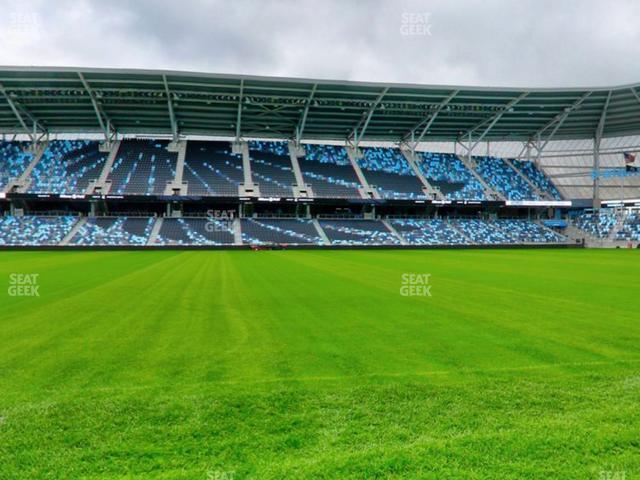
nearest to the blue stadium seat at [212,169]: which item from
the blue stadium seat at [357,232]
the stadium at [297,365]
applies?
the stadium at [297,365]

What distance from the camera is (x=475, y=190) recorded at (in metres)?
59.3

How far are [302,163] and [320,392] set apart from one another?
54.8 metres

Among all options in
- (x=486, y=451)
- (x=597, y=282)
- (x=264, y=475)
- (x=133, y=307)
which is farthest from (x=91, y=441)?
(x=597, y=282)

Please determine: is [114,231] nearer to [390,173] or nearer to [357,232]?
[357,232]

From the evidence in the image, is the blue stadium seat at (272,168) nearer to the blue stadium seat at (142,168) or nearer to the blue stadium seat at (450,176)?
the blue stadium seat at (142,168)

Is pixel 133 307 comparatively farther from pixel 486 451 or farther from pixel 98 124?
pixel 98 124

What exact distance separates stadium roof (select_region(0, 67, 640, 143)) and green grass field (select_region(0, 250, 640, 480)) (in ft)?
131

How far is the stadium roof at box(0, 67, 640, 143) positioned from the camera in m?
44.7

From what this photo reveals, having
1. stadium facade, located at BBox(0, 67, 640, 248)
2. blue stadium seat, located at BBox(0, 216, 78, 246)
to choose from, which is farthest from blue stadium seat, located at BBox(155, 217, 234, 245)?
blue stadium seat, located at BBox(0, 216, 78, 246)

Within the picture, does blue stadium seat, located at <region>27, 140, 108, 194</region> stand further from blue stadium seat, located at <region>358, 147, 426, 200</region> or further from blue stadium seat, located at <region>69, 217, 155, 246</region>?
blue stadium seat, located at <region>358, 147, 426, 200</region>

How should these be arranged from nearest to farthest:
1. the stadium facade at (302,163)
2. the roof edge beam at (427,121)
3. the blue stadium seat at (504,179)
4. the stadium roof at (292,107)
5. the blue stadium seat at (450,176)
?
the stadium roof at (292,107)
the stadium facade at (302,163)
the roof edge beam at (427,121)
the blue stadium seat at (450,176)
the blue stadium seat at (504,179)

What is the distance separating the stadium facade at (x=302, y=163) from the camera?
47.2 metres

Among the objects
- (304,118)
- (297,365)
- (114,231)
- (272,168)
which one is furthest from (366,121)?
(297,365)

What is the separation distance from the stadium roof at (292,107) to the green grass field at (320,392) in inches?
1577
